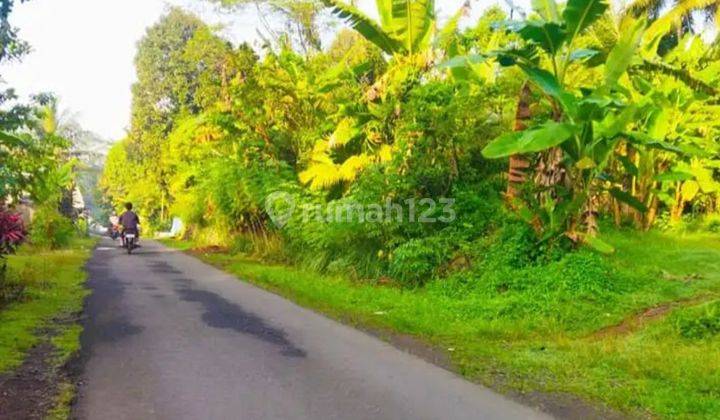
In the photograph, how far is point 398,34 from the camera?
13.1 m

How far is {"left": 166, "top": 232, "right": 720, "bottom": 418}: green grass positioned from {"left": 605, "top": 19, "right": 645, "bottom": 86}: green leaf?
9.23ft

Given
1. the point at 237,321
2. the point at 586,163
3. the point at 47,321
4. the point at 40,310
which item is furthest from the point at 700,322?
the point at 40,310

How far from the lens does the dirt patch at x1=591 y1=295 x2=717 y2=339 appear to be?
295 inches

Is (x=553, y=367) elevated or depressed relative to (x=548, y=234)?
depressed

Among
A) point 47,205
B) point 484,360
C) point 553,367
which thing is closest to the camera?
point 553,367

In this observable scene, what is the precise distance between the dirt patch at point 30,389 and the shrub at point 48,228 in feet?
50.3

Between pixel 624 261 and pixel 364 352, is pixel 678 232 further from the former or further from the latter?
pixel 364 352

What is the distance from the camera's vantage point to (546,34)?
8938 mm

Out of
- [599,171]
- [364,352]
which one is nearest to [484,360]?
[364,352]

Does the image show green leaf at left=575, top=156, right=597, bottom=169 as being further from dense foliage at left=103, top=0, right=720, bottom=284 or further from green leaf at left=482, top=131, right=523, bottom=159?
green leaf at left=482, top=131, right=523, bottom=159

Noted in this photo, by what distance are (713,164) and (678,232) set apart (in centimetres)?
172

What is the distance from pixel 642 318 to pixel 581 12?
14.1ft

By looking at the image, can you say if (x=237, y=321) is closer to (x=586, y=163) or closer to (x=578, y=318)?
(x=578, y=318)

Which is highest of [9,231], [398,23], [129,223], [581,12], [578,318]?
[398,23]
